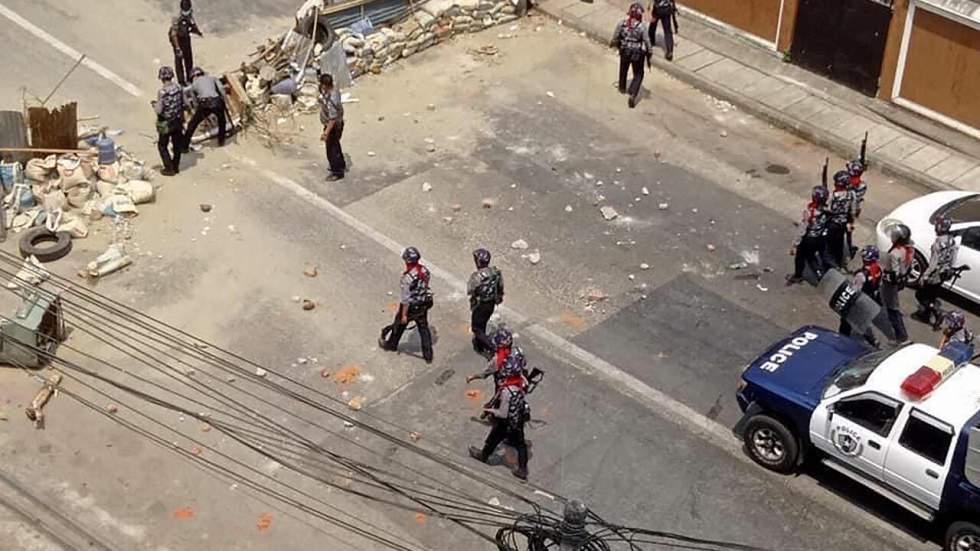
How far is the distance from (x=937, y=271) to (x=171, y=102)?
1038cm

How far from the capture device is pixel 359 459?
48.5 ft

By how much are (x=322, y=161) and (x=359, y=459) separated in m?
6.61

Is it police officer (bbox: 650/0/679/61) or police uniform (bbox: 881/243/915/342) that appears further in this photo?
police officer (bbox: 650/0/679/61)

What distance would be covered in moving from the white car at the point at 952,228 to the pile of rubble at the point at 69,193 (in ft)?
33.6

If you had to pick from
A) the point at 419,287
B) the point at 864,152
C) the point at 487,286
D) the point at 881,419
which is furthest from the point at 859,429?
the point at 864,152

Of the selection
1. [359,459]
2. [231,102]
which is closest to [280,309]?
[359,459]

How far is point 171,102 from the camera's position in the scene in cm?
1870

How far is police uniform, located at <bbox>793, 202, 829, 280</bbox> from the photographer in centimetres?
1695

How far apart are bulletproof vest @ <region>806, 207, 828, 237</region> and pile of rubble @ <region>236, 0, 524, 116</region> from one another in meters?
8.26

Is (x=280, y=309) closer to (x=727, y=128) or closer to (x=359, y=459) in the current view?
(x=359, y=459)

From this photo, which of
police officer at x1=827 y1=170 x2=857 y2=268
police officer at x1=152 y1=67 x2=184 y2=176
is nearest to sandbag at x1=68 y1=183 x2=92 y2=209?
police officer at x1=152 y1=67 x2=184 y2=176

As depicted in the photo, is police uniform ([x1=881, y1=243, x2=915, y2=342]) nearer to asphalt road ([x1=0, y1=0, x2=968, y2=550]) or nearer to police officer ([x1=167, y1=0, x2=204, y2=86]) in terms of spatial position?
asphalt road ([x1=0, y1=0, x2=968, y2=550])

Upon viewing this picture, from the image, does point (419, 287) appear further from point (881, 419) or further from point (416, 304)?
point (881, 419)

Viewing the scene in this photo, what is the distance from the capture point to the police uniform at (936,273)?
54.2 feet
